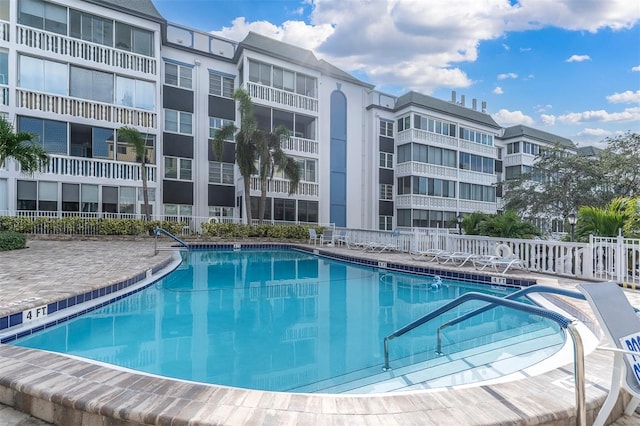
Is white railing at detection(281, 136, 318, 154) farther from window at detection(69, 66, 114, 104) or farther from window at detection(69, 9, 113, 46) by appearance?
window at detection(69, 9, 113, 46)

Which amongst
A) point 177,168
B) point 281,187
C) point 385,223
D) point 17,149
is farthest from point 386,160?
point 17,149

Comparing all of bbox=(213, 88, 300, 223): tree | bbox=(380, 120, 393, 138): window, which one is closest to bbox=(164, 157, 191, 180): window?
bbox=(213, 88, 300, 223): tree

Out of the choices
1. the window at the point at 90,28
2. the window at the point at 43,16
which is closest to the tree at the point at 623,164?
the window at the point at 90,28

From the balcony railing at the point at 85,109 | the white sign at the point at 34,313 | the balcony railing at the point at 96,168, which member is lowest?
the white sign at the point at 34,313

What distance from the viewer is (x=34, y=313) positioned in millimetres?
4945

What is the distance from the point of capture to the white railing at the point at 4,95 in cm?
1507

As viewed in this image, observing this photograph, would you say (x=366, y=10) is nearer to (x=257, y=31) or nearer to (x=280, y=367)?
(x=257, y=31)

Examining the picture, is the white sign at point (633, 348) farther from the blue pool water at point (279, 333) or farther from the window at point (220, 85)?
the window at point (220, 85)

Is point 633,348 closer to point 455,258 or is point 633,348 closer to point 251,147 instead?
point 455,258

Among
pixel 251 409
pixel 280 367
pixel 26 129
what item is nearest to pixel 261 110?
pixel 26 129

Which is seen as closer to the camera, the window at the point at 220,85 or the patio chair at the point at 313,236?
the patio chair at the point at 313,236

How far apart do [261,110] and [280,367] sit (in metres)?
19.2

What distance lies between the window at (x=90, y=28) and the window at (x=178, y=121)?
401 centimetres

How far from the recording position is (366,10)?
19750mm
